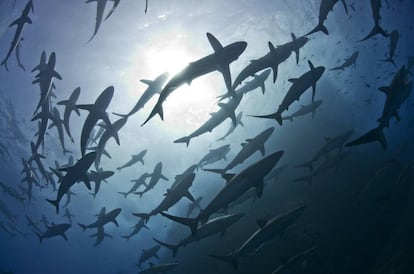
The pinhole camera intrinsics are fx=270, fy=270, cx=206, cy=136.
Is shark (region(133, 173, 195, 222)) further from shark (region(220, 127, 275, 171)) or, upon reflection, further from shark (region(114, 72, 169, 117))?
shark (region(114, 72, 169, 117))

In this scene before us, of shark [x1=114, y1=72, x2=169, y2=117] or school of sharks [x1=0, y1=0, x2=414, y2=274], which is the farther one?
shark [x1=114, y1=72, x2=169, y2=117]

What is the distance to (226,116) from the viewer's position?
36.3 feet

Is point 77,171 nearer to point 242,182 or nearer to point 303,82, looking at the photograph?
point 242,182

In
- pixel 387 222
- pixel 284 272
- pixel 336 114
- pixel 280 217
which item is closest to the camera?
pixel 280 217

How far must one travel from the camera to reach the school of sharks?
8.19m

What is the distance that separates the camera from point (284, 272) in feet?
33.7

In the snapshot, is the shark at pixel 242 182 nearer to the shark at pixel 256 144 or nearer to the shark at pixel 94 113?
the shark at pixel 256 144

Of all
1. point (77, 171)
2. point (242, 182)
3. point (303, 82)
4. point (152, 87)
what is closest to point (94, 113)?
point (77, 171)

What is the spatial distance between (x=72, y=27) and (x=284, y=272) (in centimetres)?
1796

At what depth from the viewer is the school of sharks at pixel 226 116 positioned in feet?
26.9

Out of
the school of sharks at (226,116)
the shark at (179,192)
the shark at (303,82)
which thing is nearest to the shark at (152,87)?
the school of sharks at (226,116)

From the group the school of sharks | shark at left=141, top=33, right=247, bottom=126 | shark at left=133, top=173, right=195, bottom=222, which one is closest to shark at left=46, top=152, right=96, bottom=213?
the school of sharks

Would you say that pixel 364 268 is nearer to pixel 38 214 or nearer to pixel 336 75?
pixel 336 75

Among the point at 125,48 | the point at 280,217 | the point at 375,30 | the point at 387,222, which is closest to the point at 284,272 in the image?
the point at 280,217
